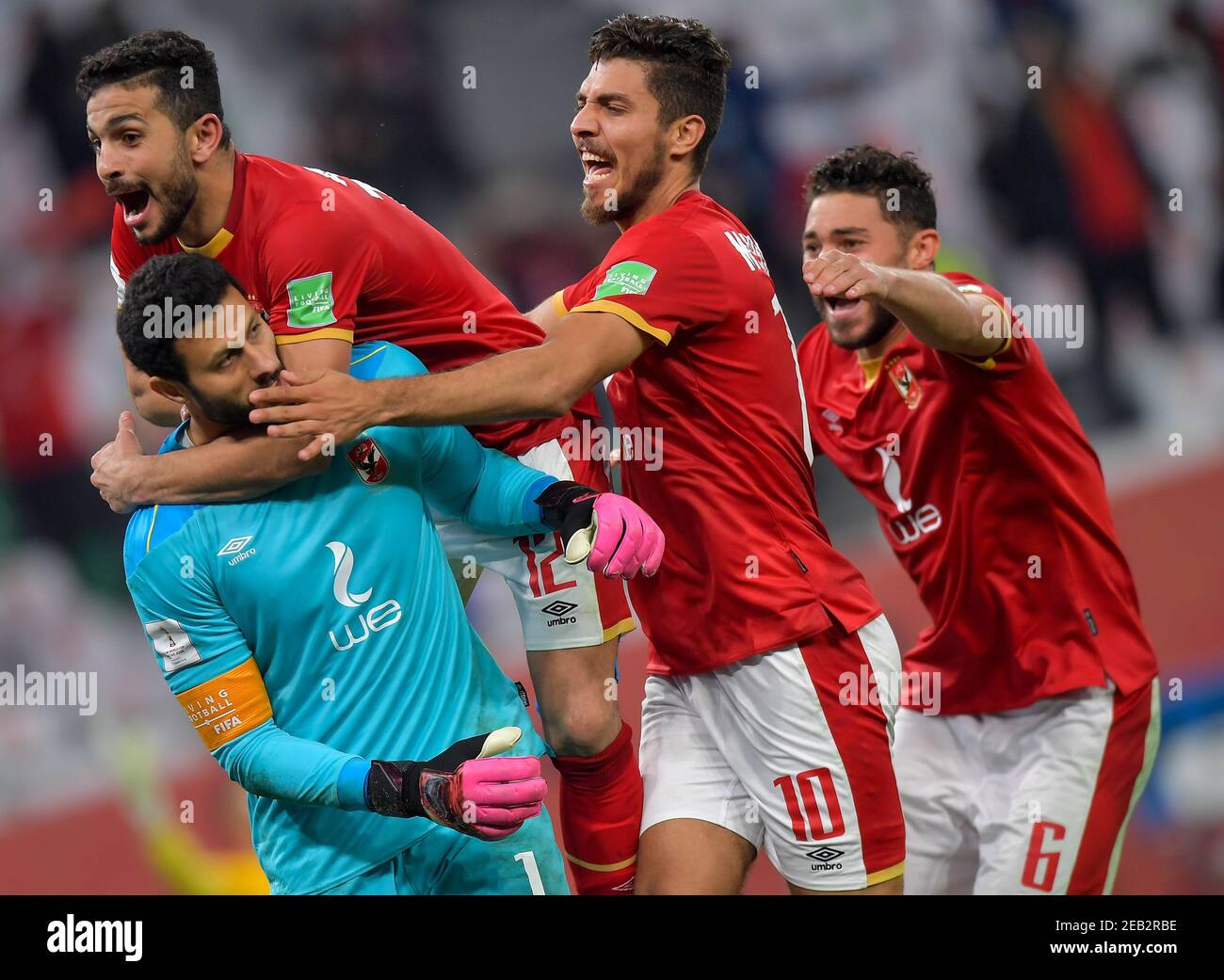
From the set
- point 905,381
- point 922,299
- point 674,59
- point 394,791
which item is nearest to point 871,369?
point 905,381

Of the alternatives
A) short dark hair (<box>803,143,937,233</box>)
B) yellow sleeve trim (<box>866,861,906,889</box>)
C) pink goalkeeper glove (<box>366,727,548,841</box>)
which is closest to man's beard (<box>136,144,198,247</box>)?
pink goalkeeper glove (<box>366,727,548,841</box>)

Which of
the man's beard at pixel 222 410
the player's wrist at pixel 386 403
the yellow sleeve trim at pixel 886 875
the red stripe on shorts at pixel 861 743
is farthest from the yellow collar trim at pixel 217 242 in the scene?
the yellow sleeve trim at pixel 886 875

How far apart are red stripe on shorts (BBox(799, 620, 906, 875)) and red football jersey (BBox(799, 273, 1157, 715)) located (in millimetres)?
703

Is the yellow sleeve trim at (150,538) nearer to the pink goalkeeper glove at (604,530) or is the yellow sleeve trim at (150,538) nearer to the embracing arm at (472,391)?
the embracing arm at (472,391)

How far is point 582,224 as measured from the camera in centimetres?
719

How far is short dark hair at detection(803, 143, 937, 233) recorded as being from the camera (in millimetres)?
4043

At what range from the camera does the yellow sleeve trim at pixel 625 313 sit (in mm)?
3088

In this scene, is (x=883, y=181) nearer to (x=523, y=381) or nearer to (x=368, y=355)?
(x=523, y=381)

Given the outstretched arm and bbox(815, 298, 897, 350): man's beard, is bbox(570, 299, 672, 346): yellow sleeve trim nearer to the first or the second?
the outstretched arm

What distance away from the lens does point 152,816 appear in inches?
244

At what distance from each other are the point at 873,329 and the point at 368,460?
5.41 ft

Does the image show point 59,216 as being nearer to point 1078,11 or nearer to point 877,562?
point 877,562

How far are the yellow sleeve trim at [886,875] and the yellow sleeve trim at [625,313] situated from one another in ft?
4.34
